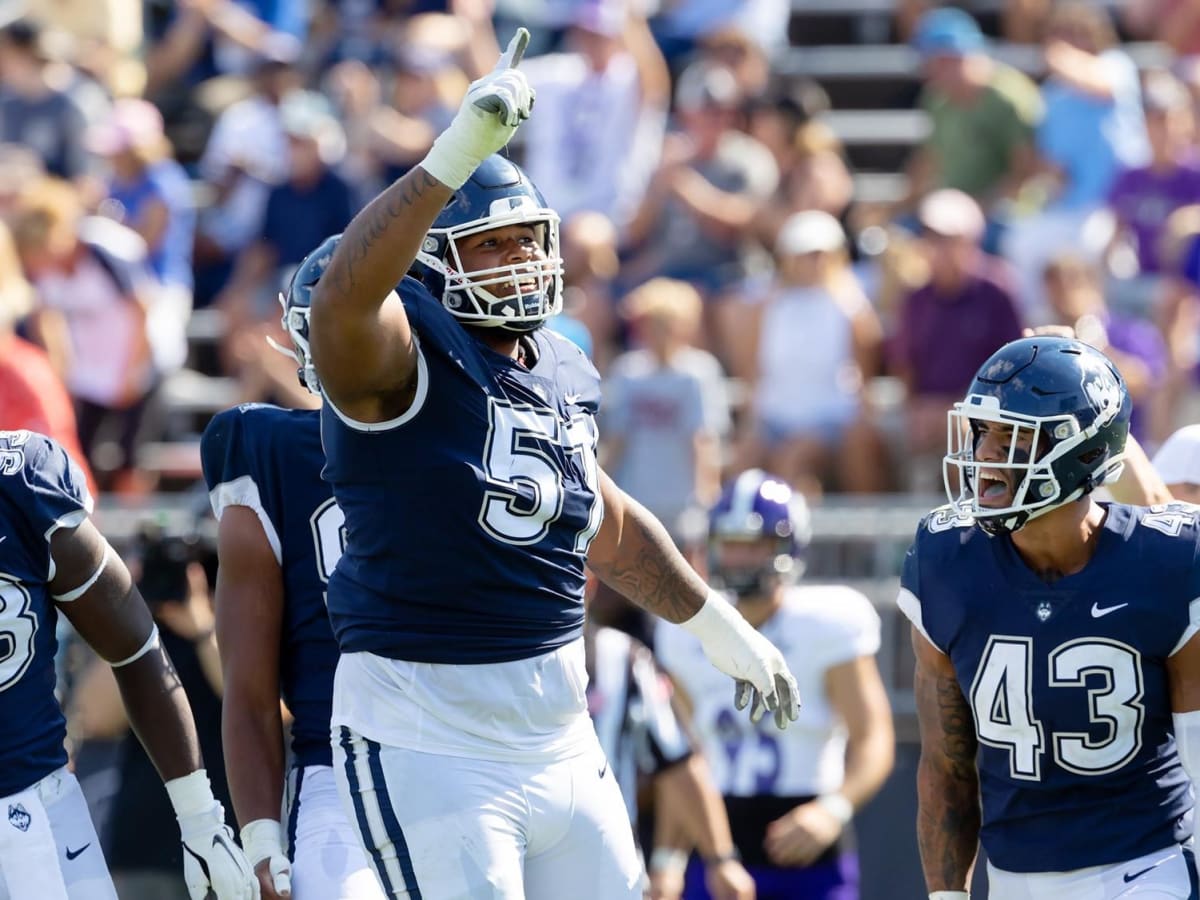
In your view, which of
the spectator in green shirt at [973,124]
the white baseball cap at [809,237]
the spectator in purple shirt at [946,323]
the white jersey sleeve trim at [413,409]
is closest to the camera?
the white jersey sleeve trim at [413,409]

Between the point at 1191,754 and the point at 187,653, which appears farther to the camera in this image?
the point at 187,653

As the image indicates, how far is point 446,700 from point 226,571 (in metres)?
0.82

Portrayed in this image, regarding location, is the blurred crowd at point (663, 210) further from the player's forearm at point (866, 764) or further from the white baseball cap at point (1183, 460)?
the white baseball cap at point (1183, 460)

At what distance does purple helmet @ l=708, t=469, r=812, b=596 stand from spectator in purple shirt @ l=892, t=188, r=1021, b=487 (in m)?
2.58

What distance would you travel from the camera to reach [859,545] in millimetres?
7887

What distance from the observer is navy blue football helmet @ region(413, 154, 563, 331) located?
3945 millimetres

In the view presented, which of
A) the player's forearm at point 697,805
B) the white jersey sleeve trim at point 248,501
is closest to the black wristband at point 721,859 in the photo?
the player's forearm at point 697,805

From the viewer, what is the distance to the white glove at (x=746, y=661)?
4488 millimetres

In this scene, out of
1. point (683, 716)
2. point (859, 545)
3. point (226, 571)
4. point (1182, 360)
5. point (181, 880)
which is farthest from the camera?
point (1182, 360)

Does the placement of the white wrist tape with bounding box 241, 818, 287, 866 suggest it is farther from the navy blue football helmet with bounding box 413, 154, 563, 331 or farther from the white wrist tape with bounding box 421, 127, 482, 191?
the white wrist tape with bounding box 421, 127, 482, 191

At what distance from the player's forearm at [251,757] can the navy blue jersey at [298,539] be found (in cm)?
8

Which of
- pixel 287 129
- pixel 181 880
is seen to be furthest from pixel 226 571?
pixel 287 129

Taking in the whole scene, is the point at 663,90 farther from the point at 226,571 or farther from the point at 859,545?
the point at 226,571

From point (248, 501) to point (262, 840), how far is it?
72 cm
